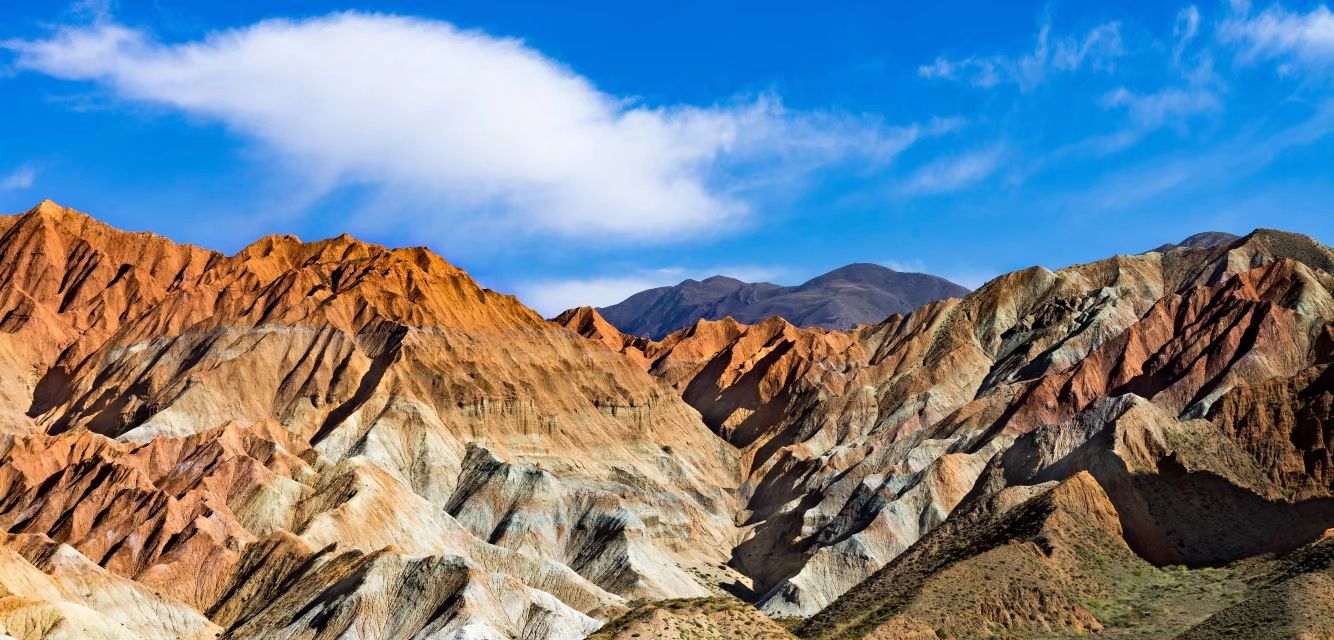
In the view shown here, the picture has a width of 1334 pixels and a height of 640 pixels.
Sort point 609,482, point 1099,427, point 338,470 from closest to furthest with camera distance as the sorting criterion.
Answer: point 1099,427, point 338,470, point 609,482

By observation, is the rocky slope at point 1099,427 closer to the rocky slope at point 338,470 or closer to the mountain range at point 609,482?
the mountain range at point 609,482

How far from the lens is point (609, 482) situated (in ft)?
527

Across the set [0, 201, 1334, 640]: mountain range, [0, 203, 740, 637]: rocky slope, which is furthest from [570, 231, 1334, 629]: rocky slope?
[0, 203, 740, 637]: rocky slope

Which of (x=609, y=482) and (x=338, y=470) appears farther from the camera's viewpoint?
(x=609, y=482)

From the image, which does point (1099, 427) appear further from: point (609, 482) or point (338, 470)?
point (338, 470)

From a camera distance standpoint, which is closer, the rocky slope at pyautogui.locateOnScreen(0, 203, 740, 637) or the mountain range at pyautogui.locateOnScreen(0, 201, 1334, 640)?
the mountain range at pyautogui.locateOnScreen(0, 201, 1334, 640)

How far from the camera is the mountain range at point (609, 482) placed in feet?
286

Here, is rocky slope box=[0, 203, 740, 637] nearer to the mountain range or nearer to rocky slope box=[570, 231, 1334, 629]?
the mountain range

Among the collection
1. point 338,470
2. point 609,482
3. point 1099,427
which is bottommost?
point 1099,427

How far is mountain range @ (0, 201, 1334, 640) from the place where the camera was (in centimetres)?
8725

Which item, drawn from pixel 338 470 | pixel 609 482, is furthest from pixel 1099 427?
pixel 338 470

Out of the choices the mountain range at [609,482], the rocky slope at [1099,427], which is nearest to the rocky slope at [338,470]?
the mountain range at [609,482]

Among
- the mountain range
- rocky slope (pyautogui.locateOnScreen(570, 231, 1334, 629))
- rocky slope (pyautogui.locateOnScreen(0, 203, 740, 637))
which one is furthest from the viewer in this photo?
rocky slope (pyautogui.locateOnScreen(0, 203, 740, 637))

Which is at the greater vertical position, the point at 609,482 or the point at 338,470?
the point at 609,482
